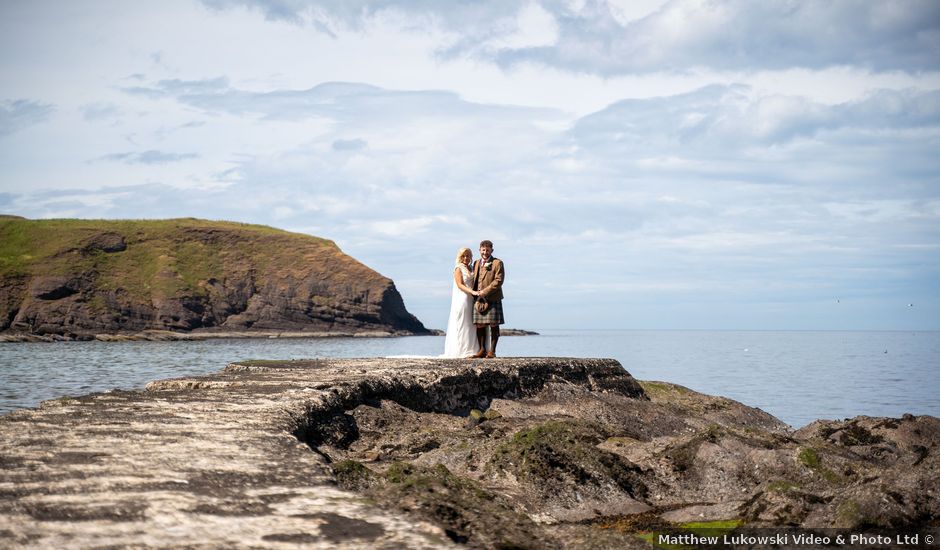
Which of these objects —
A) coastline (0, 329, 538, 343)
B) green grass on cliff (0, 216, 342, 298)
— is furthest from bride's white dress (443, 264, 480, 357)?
green grass on cliff (0, 216, 342, 298)

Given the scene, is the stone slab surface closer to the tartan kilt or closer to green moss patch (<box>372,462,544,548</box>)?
green moss patch (<box>372,462,544,548</box>)

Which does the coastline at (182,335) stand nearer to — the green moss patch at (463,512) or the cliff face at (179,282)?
the cliff face at (179,282)

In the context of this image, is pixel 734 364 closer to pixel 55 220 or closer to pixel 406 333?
pixel 406 333

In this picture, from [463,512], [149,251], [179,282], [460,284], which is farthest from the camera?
[149,251]

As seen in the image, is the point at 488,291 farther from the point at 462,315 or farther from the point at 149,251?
the point at 149,251

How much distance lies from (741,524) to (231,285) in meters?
126

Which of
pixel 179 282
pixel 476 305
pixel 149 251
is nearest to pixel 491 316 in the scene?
pixel 476 305

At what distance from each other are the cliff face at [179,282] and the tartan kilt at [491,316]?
3974 inches

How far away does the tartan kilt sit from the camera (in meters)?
14.5

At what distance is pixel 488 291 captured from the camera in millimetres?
14336

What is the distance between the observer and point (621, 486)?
6.63 m

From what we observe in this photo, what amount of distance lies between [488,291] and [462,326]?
0.79 meters

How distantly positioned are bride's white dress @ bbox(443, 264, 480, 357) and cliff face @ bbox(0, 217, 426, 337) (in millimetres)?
100547

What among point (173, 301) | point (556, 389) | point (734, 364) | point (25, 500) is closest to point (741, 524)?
point (25, 500)
